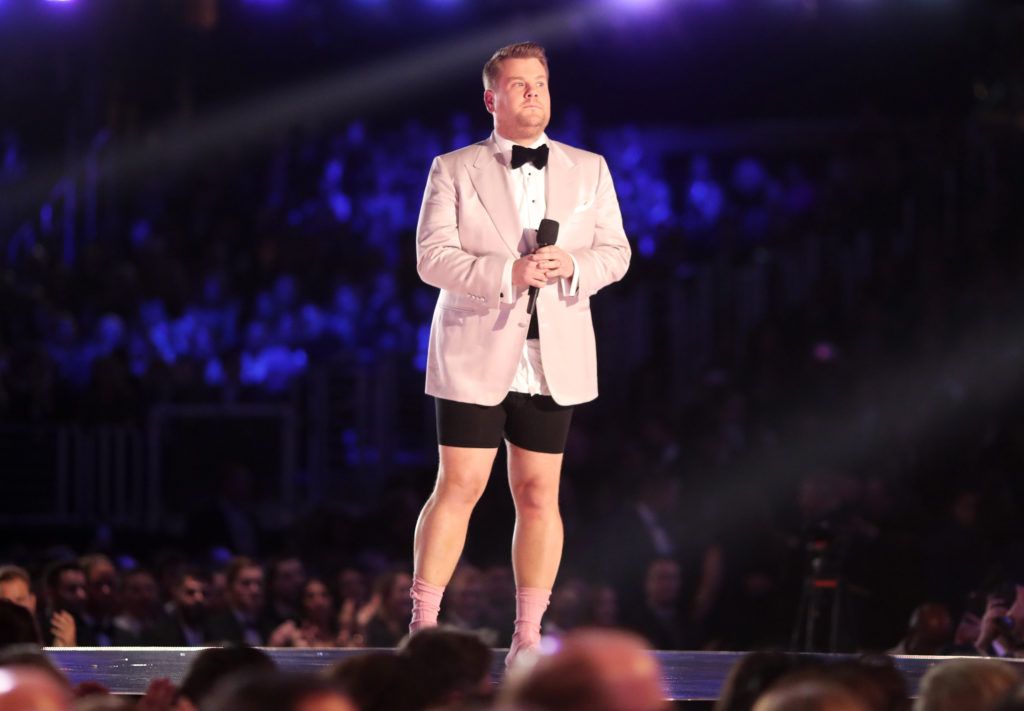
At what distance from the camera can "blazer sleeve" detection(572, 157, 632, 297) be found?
15.6 ft

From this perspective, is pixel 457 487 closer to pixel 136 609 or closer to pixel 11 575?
pixel 11 575

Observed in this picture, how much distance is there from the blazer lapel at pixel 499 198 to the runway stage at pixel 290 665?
130cm

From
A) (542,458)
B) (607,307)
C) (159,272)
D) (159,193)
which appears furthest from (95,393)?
(542,458)

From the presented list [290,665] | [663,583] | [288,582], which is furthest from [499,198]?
[663,583]

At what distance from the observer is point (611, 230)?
16.3 ft

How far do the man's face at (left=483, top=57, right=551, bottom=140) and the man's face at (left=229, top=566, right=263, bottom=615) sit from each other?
11.7 feet

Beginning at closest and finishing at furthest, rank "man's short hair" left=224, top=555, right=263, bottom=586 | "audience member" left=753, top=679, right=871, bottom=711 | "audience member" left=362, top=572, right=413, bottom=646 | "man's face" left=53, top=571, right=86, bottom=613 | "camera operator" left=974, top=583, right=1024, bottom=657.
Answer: "audience member" left=753, top=679, right=871, bottom=711 → "camera operator" left=974, top=583, right=1024, bottom=657 → "man's face" left=53, top=571, right=86, bottom=613 → "audience member" left=362, top=572, right=413, bottom=646 → "man's short hair" left=224, top=555, right=263, bottom=586

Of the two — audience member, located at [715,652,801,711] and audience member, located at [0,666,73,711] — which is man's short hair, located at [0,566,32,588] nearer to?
audience member, located at [715,652,801,711]

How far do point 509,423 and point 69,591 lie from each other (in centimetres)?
312

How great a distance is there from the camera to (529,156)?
15.8ft

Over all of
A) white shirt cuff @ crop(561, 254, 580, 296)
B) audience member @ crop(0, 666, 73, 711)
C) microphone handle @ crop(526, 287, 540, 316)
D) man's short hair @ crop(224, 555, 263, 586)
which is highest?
white shirt cuff @ crop(561, 254, 580, 296)

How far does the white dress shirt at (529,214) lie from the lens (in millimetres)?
4789

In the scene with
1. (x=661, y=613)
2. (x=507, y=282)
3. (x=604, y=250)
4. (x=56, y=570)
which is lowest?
(x=661, y=613)

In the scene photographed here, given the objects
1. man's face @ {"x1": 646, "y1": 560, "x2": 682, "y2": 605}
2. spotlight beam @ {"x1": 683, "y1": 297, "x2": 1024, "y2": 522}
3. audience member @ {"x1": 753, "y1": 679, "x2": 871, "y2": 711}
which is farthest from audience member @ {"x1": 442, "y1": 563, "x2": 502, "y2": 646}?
audience member @ {"x1": 753, "y1": 679, "x2": 871, "y2": 711}
